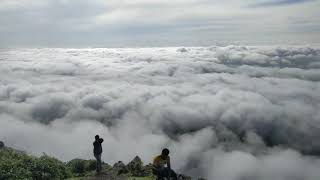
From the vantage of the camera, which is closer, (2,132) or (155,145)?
(2,132)

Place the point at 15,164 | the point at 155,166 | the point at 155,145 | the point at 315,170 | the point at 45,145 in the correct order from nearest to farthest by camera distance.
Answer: the point at 155,166 → the point at 15,164 → the point at 45,145 → the point at 315,170 → the point at 155,145

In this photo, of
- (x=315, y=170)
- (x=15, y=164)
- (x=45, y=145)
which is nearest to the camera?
(x=15, y=164)

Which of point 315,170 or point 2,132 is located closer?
point 2,132

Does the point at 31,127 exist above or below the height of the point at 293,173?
above

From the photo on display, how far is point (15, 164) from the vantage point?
29.6 metres

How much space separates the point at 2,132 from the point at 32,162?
145940 mm

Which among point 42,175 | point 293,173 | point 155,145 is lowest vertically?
point 293,173

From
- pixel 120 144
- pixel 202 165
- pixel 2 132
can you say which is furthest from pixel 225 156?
pixel 2 132

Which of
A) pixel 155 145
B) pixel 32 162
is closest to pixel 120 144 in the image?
pixel 155 145

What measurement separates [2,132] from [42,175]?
147275 mm

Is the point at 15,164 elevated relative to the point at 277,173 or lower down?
elevated

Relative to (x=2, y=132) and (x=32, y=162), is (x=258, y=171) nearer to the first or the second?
(x=2, y=132)

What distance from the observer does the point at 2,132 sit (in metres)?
166

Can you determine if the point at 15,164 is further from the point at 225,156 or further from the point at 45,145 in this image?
the point at 225,156
